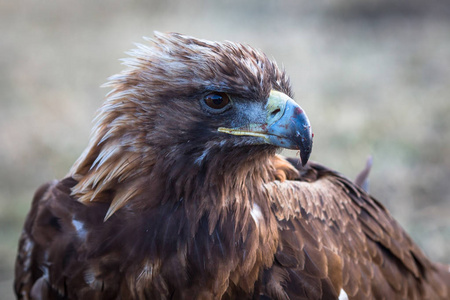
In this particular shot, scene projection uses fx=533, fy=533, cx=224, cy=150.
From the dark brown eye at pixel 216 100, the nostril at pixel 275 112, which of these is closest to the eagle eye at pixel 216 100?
the dark brown eye at pixel 216 100

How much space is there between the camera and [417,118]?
8789 millimetres

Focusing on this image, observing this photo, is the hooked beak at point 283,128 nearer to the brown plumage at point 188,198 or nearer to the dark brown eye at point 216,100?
the brown plumage at point 188,198

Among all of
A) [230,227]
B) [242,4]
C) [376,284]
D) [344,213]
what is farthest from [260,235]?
[242,4]

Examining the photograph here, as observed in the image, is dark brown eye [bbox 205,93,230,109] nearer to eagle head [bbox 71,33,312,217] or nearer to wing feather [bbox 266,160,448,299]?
eagle head [bbox 71,33,312,217]

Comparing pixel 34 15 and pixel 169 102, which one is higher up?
pixel 169 102

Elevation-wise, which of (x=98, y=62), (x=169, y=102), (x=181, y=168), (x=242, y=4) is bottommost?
(x=98, y=62)

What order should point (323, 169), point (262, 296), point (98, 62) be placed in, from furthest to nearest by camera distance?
1. point (98, 62)
2. point (323, 169)
3. point (262, 296)

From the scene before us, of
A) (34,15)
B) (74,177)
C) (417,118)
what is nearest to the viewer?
(74,177)

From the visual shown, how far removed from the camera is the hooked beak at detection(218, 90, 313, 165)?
Answer: 2631 mm

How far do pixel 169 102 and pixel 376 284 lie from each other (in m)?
1.84

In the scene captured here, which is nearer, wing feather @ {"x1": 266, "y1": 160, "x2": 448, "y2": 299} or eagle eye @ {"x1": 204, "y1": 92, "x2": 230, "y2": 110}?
eagle eye @ {"x1": 204, "y1": 92, "x2": 230, "y2": 110}

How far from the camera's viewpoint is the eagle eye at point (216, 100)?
274 cm

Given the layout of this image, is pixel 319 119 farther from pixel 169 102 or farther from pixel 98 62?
pixel 169 102

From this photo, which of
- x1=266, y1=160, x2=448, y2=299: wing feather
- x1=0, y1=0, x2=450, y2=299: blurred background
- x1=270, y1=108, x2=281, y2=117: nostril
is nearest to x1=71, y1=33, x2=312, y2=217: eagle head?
x1=270, y1=108, x2=281, y2=117: nostril
